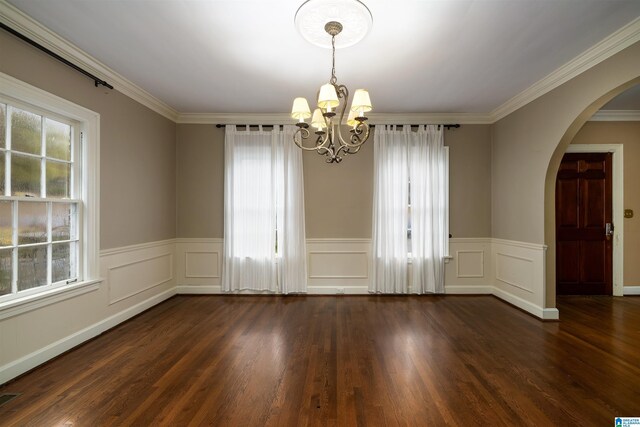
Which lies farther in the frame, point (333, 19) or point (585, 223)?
point (585, 223)

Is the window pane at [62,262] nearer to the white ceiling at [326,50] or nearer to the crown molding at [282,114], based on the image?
the crown molding at [282,114]

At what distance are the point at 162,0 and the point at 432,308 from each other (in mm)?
4505

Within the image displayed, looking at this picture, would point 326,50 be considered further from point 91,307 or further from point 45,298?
point 91,307

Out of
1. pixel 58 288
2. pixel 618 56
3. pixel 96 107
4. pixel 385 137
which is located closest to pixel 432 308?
pixel 385 137

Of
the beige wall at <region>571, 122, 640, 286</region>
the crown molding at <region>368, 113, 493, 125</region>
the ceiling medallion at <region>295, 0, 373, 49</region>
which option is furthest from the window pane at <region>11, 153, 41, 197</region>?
the beige wall at <region>571, 122, 640, 286</region>

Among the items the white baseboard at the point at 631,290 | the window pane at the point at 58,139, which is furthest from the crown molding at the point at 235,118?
the white baseboard at the point at 631,290

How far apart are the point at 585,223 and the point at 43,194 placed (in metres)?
7.28

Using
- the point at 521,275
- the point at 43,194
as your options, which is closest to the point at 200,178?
the point at 43,194

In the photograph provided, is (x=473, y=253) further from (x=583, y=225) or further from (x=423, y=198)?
(x=583, y=225)

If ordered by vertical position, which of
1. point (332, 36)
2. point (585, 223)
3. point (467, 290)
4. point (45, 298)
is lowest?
point (467, 290)

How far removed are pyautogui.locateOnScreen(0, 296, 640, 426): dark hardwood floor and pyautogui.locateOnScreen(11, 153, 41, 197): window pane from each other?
61.4 inches

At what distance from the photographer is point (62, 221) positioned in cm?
292

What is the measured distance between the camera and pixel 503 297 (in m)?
4.40

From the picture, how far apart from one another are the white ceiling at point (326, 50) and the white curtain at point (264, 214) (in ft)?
2.98
